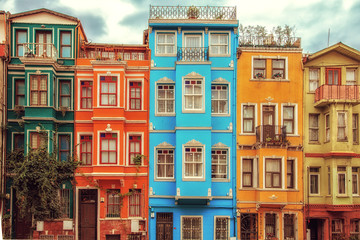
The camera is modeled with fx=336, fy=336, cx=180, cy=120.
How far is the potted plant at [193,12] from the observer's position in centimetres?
2147

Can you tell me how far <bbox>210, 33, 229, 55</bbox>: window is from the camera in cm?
2156

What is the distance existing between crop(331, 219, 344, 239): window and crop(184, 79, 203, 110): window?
1096 centimetres

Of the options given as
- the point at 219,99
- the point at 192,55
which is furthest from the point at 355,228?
the point at 192,55

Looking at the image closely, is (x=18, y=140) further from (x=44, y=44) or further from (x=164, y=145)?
(x=164, y=145)

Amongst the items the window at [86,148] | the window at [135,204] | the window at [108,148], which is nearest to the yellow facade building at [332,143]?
the window at [135,204]

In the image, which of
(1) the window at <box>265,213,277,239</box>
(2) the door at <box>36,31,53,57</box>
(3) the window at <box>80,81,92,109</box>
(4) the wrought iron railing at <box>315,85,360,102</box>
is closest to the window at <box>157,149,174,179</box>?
(3) the window at <box>80,81,92,109</box>

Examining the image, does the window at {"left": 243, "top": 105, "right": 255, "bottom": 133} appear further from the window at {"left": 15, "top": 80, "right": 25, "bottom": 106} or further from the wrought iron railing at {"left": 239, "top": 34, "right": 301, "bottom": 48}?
the window at {"left": 15, "top": 80, "right": 25, "bottom": 106}

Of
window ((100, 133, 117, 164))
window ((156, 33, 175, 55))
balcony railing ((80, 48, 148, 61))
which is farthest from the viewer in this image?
balcony railing ((80, 48, 148, 61))

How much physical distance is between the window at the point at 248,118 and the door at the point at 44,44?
1254cm

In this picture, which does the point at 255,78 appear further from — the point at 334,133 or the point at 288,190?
the point at 288,190

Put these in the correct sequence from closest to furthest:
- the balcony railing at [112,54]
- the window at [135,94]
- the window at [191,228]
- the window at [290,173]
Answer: the window at [191,228] < the window at [290,173] < the window at [135,94] < the balcony railing at [112,54]

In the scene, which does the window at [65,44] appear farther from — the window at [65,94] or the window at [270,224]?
the window at [270,224]

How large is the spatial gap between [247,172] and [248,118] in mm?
3374

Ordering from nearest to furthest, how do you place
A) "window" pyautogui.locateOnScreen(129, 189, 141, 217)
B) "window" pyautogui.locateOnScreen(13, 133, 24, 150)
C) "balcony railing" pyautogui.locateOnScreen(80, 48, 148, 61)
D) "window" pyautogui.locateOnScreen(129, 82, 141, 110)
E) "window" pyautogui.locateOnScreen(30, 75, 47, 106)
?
"window" pyautogui.locateOnScreen(30, 75, 47, 106) → "window" pyautogui.locateOnScreen(129, 189, 141, 217) → "window" pyautogui.locateOnScreen(13, 133, 24, 150) → "window" pyautogui.locateOnScreen(129, 82, 141, 110) → "balcony railing" pyautogui.locateOnScreen(80, 48, 148, 61)
